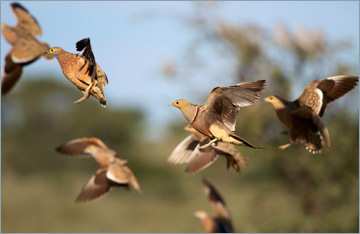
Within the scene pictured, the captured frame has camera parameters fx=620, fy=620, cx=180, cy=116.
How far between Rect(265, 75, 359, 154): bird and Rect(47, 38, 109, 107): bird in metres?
2.12

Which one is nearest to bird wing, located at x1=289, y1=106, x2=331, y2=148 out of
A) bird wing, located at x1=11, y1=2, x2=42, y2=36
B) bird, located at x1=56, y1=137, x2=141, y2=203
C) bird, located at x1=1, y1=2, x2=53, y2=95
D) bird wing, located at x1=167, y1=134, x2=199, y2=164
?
bird wing, located at x1=167, y1=134, x2=199, y2=164

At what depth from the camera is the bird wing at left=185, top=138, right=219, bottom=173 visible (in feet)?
19.8

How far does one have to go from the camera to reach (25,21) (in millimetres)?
6504

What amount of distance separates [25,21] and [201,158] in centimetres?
234

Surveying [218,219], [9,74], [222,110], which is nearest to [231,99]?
[222,110]

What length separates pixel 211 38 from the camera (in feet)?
46.6

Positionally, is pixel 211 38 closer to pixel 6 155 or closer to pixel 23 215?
pixel 23 215

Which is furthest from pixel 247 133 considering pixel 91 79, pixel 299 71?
pixel 91 79

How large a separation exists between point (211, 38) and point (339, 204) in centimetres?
472

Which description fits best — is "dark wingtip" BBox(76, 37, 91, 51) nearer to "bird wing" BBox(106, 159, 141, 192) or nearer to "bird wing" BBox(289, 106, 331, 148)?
"bird wing" BBox(106, 159, 141, 192)

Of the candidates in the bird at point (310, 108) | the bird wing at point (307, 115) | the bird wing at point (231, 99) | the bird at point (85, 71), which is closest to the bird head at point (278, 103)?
the bird at point (310, 108)

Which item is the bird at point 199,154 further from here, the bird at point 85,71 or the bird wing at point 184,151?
the bird at point 85,71

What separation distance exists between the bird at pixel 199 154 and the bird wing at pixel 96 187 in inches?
33.7

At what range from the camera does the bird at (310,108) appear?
6.01m
